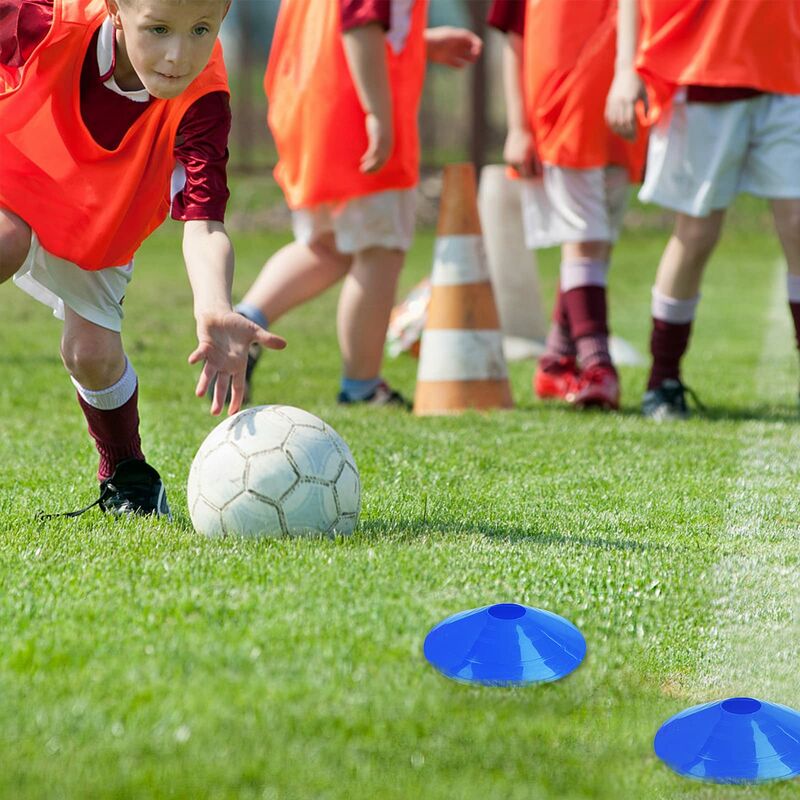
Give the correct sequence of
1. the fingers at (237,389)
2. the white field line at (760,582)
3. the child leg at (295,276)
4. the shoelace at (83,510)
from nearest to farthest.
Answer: the white field line at (760,582) < the fingers at (237,389) < the shoelace at (83,510) < the child leg at (295,276)

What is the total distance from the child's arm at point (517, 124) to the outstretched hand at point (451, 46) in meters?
0.17

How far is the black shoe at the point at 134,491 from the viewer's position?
11.4ft

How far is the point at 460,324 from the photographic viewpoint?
548 cm

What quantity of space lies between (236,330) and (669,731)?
133cm

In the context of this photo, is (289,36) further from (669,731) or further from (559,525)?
(669,731)

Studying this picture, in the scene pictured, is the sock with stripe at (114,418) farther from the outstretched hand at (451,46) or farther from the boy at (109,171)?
the outstretched hand at (451,46)

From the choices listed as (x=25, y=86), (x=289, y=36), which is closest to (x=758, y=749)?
(x=25, y=86)

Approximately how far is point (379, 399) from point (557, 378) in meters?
0.87

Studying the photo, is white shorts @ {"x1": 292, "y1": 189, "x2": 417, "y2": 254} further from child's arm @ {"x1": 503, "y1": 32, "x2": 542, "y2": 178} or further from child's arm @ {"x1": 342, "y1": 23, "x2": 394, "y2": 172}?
child's arm @ {"x1": 503, "y1": 32, "x2": 542, "y2": 178}

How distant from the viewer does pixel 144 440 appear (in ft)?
15.5

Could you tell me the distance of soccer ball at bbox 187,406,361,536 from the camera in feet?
10.1

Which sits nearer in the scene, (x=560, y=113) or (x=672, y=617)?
(x=672, y=617)

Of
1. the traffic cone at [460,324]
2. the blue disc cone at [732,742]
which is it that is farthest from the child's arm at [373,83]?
the blue disc cone at [732,742]

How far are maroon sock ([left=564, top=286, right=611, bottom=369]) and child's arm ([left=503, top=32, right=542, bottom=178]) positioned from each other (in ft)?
2.01
